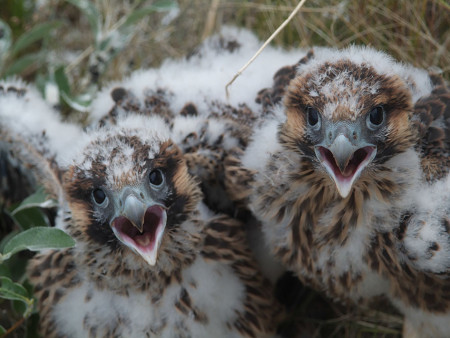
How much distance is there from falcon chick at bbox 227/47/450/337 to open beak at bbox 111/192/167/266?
1.40 feet

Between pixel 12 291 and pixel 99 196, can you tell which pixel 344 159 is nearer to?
pixel 99 196

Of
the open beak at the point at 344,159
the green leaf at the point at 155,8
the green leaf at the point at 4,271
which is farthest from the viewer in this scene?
the green leaf at the point at 155,8

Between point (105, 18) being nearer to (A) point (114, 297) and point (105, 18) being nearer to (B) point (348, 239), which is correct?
(A) point (114, 297)

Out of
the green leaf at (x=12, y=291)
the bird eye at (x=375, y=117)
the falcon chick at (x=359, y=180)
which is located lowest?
the green leaf at (x=12, y=291)

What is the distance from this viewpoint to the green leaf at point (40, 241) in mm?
2123

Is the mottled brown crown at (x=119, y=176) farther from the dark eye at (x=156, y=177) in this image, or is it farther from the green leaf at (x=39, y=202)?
the green leaf at (x=39, y=202)

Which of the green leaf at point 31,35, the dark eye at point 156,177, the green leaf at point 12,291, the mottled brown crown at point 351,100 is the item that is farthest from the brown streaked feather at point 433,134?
the green leaf at point 31,35

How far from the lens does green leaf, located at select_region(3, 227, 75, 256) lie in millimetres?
2123

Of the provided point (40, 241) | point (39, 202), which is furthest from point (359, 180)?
point (39, 202)

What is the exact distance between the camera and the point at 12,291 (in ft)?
7.59

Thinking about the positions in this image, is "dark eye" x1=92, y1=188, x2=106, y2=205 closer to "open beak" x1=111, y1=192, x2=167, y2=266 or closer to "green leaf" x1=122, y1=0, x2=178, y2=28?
"open beak" x1=111, y1=192, x2=167, y2=266

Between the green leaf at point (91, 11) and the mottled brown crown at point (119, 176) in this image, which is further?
the green leaf at point (91, 11)

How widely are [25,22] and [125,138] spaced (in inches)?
75.5

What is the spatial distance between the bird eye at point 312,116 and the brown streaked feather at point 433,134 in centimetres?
37
